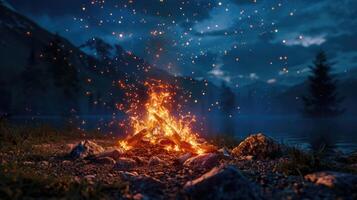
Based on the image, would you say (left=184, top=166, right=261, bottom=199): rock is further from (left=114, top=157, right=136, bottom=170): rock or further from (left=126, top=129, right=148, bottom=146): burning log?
(left=126, top=129, right=148, bottom=146): burning log

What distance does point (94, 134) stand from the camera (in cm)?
2603

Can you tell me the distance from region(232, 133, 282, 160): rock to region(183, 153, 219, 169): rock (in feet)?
9.86

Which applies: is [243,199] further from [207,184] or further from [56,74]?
[56,74]

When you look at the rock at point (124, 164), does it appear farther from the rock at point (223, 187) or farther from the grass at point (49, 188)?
the rock at point (223, 187)

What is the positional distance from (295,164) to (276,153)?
14.3 ft

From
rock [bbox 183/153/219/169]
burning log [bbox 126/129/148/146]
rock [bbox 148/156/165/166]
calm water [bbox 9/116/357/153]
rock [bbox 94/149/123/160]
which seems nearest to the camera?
rock [bbox 183/153/219/169]

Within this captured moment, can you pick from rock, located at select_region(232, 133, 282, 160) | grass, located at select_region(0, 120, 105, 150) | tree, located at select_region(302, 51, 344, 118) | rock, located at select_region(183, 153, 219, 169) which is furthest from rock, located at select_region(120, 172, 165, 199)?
tree, located at select_region(302, 51, 344, 118)

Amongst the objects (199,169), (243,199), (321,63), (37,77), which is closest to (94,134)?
(199,169)

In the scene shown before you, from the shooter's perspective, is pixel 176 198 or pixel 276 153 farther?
pixel 276 153

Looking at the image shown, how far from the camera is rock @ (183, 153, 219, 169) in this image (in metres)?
11.1

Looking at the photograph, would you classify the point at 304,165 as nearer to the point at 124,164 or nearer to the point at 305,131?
the point at 124,164

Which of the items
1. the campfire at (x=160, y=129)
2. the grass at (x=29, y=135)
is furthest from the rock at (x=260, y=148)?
the grass at (x=29, y=135)

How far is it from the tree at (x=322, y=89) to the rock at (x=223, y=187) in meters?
73.7

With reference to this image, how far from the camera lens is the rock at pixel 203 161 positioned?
11.1 meters
